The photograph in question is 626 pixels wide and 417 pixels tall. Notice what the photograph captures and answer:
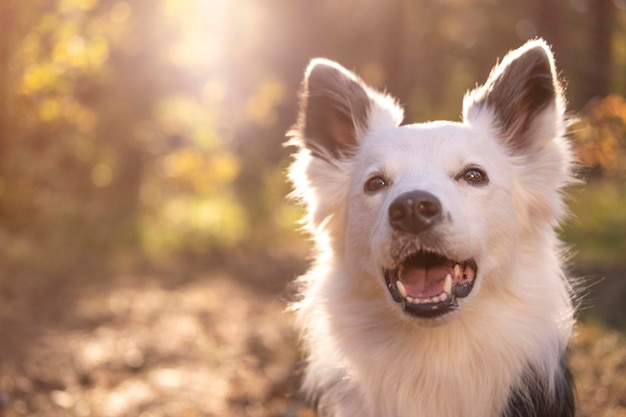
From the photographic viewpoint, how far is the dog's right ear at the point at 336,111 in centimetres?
462

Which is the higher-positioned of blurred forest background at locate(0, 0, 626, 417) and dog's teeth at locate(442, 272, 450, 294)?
blurred forest background at locate(0, 0, 626, 417)

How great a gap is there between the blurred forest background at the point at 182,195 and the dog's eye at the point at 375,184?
1.84 metres

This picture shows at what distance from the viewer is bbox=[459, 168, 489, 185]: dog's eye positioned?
395 cm

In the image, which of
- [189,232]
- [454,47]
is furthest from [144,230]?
[454,47]

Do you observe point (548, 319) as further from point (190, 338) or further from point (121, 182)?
point (121, 182)

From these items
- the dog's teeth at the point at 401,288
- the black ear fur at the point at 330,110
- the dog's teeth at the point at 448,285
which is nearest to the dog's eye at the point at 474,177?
the dog's teeth at the point at 448,285

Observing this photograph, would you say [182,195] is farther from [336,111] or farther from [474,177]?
[474,177]

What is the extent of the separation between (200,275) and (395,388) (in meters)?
8.40

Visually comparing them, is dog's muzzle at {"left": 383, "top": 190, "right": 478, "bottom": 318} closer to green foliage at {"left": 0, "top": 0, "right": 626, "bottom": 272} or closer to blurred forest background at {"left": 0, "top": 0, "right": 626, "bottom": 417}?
blurred forest background at {"left": 0, "top": 0, "right": 626, "bottom": 417}

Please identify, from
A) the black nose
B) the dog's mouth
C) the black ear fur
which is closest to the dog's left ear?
the black ear fur

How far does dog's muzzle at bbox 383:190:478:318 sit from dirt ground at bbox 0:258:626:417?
202cm

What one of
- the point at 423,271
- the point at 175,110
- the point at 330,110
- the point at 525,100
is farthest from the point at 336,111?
the point at 175,110

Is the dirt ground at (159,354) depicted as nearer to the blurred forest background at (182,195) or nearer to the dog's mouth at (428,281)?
the blurred forest background at (182,195)

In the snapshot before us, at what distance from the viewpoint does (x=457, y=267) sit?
3.75m
